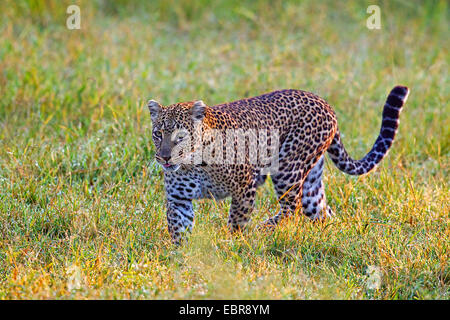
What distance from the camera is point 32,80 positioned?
321 inches

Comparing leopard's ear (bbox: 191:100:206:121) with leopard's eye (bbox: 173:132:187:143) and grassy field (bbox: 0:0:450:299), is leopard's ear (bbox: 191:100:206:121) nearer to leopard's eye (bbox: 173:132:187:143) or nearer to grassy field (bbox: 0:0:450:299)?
leopard's eye (bbox: 173:132:187:143)

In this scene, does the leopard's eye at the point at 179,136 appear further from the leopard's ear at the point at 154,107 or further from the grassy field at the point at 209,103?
the grassy field at the point at 209,103

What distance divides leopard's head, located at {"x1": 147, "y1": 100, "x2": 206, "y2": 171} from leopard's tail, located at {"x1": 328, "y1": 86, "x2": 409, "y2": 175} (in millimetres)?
1509

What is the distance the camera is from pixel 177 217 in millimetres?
5422

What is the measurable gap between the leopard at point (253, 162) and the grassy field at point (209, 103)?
0.21 meters

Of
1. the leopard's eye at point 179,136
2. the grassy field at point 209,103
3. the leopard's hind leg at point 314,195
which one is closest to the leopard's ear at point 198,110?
the leopard's eye at point 179,136

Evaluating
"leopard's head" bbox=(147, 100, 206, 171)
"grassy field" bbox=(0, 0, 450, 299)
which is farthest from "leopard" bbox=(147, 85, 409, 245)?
"grassy field" bbox=(0, 0, 450, 299)

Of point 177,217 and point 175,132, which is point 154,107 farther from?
point 177,217

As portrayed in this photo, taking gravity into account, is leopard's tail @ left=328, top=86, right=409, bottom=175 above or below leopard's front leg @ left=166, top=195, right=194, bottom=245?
above

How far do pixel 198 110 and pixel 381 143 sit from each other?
180 cm

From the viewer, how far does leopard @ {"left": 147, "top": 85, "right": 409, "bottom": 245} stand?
17.0 feet

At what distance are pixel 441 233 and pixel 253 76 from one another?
3.95 meters

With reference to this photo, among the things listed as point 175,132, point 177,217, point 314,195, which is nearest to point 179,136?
point 175,132

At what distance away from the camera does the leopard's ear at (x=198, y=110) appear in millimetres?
5145
